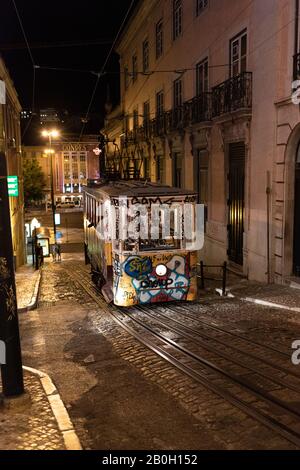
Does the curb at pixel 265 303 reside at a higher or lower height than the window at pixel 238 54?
lower

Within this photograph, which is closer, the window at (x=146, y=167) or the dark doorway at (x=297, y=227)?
the dark doorway at (x=297, y=227)

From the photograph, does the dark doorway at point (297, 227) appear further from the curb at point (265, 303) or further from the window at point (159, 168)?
the window at point (159, 168)

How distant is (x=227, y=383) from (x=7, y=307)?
3.26 metres

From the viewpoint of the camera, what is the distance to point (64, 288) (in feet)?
54.5

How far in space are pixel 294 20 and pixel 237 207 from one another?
650cm

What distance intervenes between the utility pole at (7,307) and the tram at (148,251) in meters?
5.19

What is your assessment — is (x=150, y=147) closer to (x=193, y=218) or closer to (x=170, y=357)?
(x=193, y=218)

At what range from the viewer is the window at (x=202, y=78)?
20312mm

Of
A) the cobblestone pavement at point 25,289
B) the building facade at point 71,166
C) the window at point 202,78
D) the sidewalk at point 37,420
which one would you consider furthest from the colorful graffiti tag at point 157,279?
the building facade at point 71,166

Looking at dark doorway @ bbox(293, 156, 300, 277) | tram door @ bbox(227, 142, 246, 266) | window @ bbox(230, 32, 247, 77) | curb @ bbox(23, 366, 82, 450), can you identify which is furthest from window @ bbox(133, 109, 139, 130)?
curb @ bbox(23, 366, 82, 450)

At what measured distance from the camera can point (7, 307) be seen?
6273 mm

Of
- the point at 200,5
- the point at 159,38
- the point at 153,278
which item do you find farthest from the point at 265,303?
the point at 159,38

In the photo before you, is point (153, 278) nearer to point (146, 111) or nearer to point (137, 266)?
point (137, 266)
